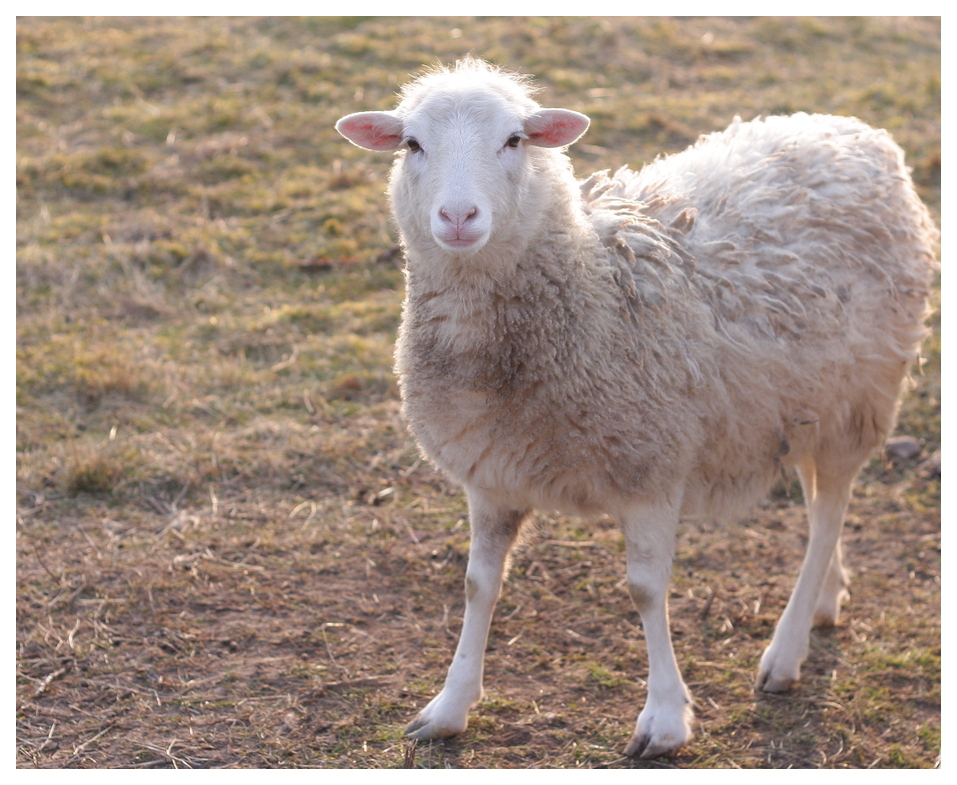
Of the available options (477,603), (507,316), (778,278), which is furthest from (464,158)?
(477,603)

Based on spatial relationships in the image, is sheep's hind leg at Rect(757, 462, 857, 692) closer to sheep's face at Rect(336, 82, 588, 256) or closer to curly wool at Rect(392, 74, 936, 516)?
curly wool at Rect(392, 74, 936, 516)

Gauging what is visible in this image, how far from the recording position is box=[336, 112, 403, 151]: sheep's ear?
3.58m

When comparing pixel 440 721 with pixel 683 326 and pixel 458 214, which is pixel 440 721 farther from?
pixel 458 214

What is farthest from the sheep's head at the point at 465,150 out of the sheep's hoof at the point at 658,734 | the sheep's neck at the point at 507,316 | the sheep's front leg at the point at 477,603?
the sheep's hoof at the point at 658,734

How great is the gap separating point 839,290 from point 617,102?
5776mm

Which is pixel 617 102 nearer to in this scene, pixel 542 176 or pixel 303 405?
pixel 303 405

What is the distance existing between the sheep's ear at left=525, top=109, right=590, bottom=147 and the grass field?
7.16 feet

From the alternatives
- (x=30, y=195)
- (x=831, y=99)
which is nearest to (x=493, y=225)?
(x=30, y=195)

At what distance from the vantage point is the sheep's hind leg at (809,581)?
14.1 feet

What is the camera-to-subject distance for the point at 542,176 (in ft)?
11.7

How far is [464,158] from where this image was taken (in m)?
3.27

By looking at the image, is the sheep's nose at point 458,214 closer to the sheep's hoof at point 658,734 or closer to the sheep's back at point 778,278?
the sheep's back at point 778,278

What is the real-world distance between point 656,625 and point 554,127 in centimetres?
186

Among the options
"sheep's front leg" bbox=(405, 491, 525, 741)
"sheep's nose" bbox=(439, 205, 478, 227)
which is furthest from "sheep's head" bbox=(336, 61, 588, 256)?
"sheep's front leg" bbox=(405, 491, 525, 741)
